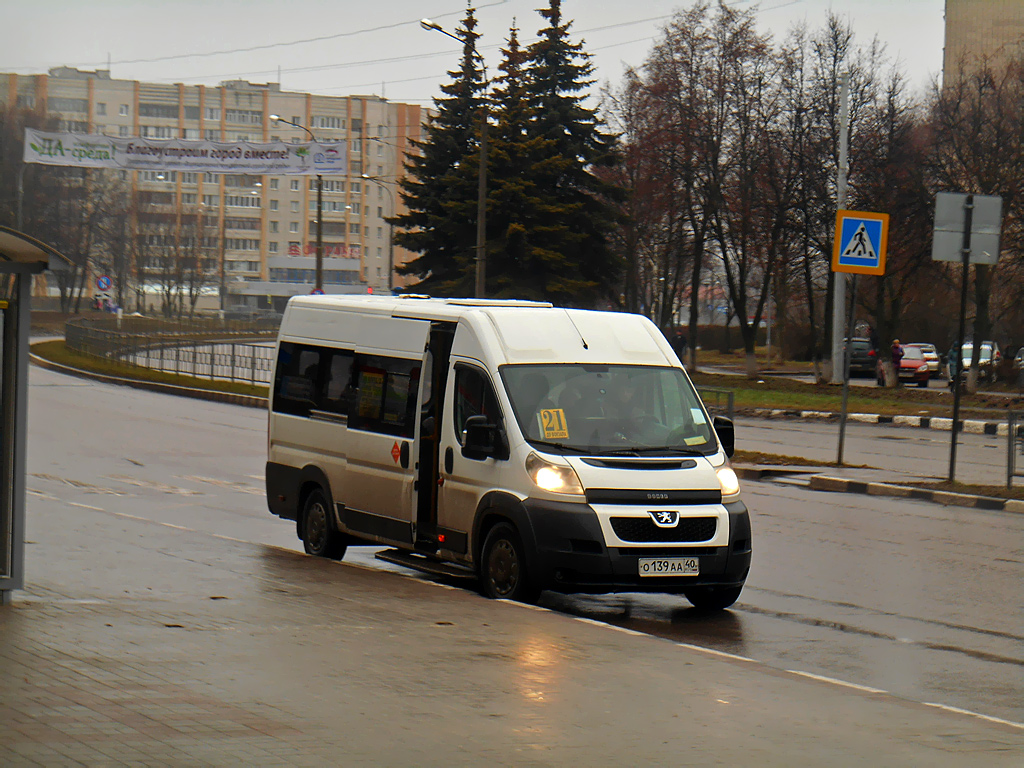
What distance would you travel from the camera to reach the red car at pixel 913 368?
163ft

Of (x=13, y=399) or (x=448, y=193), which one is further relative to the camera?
(x=448, y=193)

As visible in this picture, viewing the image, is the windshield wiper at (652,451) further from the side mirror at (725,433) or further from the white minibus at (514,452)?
the side mirror at (725,433)

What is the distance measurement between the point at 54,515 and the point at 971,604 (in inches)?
342

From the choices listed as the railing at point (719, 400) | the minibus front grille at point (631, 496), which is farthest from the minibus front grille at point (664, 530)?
the railing at point (719, 400)

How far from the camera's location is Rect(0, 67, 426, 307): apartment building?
143000mm

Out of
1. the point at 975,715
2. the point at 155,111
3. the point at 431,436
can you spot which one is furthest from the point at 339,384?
the point at 155,111

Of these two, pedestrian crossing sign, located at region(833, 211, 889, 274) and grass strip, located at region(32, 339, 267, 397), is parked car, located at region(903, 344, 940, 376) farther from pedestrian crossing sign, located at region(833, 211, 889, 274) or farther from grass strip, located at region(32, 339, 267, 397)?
pedestrian crossing sign, located at region(833, 211, 889, 274)

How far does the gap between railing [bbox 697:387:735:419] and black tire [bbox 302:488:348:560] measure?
518 inches

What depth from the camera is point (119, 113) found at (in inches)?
5694

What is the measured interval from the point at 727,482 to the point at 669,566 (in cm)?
85

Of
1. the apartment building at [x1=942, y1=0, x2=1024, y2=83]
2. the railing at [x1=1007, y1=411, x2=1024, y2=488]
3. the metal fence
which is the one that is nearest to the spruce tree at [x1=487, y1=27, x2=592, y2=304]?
the metal fence

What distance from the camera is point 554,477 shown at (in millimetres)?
9023

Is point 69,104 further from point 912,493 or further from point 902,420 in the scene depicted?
point 912,493

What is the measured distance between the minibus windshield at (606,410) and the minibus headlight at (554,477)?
0.22 metres
